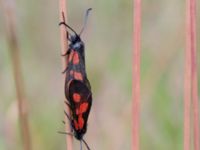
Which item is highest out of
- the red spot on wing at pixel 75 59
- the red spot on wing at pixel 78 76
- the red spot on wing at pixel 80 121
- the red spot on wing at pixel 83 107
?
the red spot on wing at pixel 75 59

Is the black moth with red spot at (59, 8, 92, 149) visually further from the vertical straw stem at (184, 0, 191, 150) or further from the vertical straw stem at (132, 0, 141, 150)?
the vertical straw stem at (184, 0, 191, 150)

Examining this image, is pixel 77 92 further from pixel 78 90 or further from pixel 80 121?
pixel 80 121

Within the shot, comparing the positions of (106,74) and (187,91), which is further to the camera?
(106,74)

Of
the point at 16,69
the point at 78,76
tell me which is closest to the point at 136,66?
the point at 78,76

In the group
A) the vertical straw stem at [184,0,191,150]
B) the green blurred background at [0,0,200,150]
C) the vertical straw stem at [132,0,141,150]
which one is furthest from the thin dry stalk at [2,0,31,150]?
the green blurred background at [0,0,200,150]

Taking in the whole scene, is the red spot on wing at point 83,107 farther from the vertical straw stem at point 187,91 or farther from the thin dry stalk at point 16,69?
the vertical straw stem at point 187,91

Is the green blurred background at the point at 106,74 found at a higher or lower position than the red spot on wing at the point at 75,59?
lower

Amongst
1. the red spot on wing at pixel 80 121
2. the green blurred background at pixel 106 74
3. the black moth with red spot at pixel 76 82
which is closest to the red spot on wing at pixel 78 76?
the black moth with red spot at pixel 76 82

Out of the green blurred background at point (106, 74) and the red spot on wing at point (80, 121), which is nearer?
the red spot on wing at point (80, 121)
